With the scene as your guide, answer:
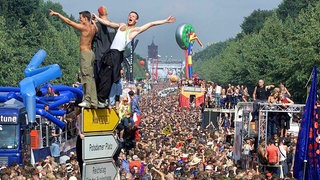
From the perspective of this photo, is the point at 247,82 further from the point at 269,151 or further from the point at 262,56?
the point at 269,151

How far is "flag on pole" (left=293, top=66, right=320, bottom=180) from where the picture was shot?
1656 cm

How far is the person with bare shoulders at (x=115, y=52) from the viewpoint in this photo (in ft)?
34.6

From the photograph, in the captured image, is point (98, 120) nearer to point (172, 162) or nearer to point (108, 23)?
point (108, 23)

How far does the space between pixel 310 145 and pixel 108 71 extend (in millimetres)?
7117

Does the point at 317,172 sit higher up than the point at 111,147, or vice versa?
the point at 111,147

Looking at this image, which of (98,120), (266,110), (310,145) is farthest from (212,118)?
(98,120)

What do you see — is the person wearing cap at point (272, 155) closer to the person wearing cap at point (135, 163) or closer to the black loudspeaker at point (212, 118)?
the person wearing cap at point (135, 163)

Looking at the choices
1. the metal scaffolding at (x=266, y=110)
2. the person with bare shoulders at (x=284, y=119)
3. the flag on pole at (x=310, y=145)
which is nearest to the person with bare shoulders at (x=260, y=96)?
the metal scaffolding at (x=266, y=110)

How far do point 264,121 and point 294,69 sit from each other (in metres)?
26.3

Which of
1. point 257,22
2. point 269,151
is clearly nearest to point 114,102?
point 269,151

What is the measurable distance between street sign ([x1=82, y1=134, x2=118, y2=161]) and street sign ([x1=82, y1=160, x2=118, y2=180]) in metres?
0.07

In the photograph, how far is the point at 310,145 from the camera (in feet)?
54.4

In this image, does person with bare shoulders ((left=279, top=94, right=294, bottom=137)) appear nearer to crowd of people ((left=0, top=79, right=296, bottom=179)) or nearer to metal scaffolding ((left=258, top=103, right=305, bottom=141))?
crowd of people ((left=0, top=79, right=296, bottom=179))

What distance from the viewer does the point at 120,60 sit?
10672mm
